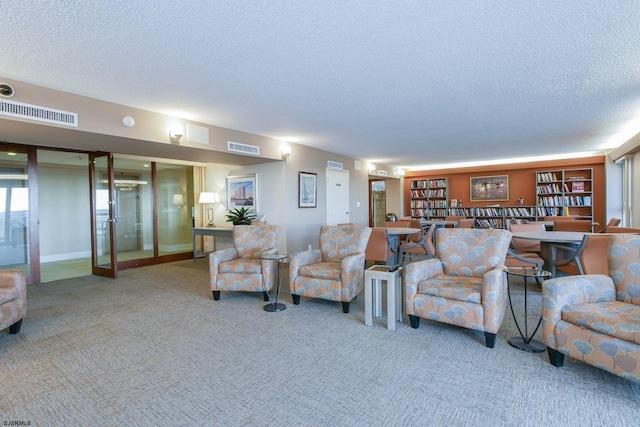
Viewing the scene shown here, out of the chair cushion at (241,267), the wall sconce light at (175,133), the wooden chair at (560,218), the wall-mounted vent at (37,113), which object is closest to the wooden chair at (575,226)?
the wooden chair at (560,218)

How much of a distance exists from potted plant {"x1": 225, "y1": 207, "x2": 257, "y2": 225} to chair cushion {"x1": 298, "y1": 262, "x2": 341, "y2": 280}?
2893 millimetres

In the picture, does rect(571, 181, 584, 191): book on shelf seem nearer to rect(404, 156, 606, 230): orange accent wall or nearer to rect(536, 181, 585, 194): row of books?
rect(536, 181, 585, 194): row of books

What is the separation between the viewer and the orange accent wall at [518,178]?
8.34m

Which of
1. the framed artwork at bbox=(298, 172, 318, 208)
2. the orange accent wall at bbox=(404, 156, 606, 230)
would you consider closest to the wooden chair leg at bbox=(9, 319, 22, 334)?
the framed artwork at bbox=(298, 172, 318, 208)

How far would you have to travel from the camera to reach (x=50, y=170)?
733cm

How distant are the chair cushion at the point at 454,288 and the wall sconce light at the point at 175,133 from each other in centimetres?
375

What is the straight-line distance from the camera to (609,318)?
2088 mm

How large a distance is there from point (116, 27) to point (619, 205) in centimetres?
1050

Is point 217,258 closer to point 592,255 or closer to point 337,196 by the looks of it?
point 337,196

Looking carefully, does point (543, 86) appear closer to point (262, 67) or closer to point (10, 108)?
point (262, 67)

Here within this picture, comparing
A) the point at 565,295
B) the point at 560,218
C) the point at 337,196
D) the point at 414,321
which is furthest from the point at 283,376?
the point at 560,218

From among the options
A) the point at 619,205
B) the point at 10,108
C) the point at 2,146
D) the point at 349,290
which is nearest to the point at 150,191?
the point at 2,146

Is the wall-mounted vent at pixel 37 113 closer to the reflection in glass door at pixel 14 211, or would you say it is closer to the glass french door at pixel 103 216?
the glass french door at pixel 103 216

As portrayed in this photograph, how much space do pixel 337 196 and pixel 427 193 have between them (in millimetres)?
4429
